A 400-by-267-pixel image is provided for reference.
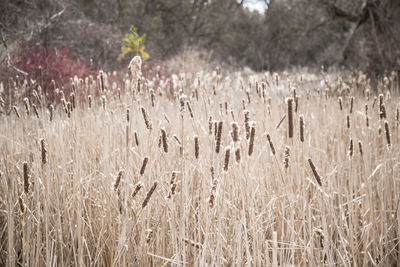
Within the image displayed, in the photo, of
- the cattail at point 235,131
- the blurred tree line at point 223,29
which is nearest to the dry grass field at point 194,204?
the cattail at point 235,131

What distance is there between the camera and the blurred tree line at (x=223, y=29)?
244 inches

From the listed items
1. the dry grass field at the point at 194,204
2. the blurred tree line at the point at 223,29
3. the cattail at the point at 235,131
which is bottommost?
the dry grass field at the point at 194,204

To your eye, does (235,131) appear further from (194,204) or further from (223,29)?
(223,29)

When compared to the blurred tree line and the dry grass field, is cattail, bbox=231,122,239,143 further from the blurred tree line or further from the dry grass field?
the blurred tree line

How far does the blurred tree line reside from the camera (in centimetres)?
620

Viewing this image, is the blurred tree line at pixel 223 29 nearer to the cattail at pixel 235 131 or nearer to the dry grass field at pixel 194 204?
the dry grass field at pixel 194 204

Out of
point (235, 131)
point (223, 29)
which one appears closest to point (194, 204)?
point (235, 131)

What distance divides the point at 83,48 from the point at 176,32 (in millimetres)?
9504

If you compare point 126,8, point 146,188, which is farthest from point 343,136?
point 126,8

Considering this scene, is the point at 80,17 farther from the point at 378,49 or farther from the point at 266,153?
the point at 266,153

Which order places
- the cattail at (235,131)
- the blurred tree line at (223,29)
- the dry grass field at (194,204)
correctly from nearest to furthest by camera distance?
the cattail at (235,131), the dry grass field at (194,204), the blurred tree line at (223,29)

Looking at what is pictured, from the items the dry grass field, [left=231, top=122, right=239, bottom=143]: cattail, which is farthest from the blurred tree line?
[left=231, top=122, right=239, bottom=143]: cattail

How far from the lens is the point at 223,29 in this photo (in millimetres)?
19969

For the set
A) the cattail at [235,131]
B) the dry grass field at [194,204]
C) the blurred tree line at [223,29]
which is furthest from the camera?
the blurred tree line at [223,29]
